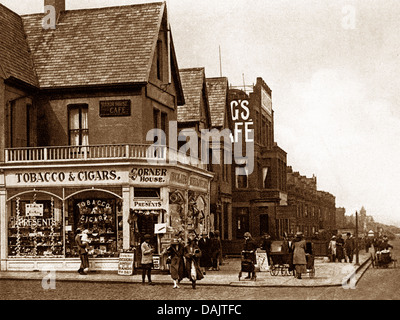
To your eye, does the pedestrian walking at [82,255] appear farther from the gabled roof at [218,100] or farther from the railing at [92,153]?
the gabled roof at [218,100]

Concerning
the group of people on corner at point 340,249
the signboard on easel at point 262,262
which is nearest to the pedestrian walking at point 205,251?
the signboard on easel at point 262,262

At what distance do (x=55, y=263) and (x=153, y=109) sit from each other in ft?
27.5

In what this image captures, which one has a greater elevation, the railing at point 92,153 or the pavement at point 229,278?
the railing at point 92,153

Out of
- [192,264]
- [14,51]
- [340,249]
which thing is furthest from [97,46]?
[340,249]

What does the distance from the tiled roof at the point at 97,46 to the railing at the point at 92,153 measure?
287cm

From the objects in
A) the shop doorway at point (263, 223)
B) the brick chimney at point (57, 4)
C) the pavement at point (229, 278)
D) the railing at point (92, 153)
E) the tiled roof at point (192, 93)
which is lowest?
the pavement at point (229, 278)

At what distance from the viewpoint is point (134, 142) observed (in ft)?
99.3

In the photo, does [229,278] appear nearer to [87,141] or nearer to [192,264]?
[192,264]

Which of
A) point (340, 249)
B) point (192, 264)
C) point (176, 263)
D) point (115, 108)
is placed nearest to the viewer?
point (176, 263)

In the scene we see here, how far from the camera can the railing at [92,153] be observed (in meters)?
28.7

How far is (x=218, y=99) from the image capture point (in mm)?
46031

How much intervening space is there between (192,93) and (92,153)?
Answer: 12199 millimetres

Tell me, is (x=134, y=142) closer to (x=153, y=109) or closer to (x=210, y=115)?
(x=153, y=109)

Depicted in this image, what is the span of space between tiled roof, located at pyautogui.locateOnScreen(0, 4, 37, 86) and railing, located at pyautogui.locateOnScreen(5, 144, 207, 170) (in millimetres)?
3161
